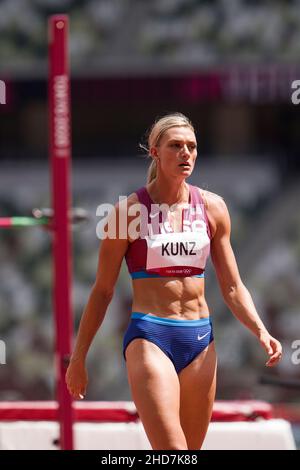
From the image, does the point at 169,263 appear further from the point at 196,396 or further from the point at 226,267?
the point at 196,396

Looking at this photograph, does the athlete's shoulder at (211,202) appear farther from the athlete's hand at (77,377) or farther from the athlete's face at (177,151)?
the athlete's hand at (77,377)

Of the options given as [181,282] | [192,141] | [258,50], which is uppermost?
[258,50]

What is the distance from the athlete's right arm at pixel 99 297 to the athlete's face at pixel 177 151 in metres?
0.25

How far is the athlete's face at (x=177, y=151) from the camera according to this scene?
13.1 feet

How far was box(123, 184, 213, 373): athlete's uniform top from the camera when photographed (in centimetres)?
395

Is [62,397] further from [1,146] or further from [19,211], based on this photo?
[1,146]

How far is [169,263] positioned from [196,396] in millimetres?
491

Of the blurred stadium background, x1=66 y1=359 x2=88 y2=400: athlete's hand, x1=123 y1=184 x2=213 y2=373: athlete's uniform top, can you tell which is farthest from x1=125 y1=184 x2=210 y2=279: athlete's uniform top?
the blurred stadium background

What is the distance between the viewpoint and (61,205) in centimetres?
546

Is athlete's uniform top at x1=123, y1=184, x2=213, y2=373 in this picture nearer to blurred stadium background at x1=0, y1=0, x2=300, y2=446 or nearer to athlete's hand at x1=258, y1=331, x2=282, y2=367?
athlete's hand at x1=258, y1=331, x2=282, y2=367

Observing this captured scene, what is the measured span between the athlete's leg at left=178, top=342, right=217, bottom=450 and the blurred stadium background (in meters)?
8.55

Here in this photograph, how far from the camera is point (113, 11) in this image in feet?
46.5
